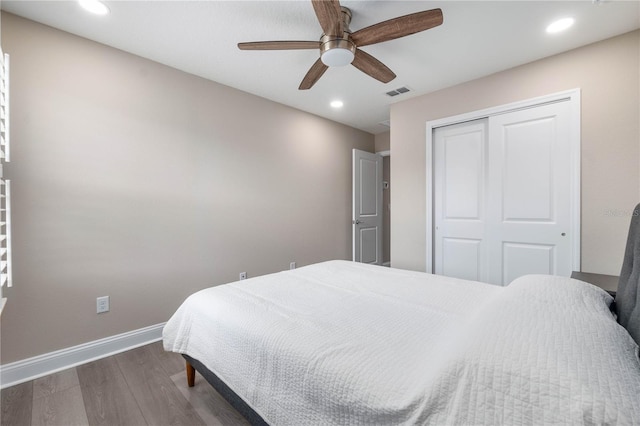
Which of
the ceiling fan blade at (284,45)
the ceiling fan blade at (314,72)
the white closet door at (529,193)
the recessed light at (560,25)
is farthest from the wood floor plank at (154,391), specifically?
the recessed light at (560,25)

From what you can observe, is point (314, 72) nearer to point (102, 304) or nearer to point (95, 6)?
point (95, 6)

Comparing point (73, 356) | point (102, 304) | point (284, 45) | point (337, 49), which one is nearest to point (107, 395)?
point (73, 356)

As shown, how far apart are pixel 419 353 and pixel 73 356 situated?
2.49m

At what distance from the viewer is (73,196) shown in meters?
2.02

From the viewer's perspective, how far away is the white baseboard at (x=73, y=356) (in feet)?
5.83

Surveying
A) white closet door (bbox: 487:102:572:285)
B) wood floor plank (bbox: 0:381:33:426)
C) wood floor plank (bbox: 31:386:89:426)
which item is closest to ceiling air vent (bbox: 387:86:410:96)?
white closet door (bbox: 487:102:572:285)

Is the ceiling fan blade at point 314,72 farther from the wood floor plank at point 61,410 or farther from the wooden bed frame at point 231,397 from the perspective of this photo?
the wood floor plank at point 61,410

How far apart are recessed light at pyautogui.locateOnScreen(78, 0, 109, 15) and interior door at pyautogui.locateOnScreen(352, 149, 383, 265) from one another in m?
3.01

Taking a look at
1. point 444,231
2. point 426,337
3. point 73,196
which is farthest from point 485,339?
point 73,196

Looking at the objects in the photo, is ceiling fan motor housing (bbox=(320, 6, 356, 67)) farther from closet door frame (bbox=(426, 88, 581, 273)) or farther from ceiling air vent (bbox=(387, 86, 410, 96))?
closet door frame (bbox=(426, 88, 581, 273))

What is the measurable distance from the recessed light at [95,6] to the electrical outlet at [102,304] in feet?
6.80

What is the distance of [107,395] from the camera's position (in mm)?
1659

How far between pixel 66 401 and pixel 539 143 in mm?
4078

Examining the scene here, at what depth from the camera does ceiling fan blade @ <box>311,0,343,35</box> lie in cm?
141
